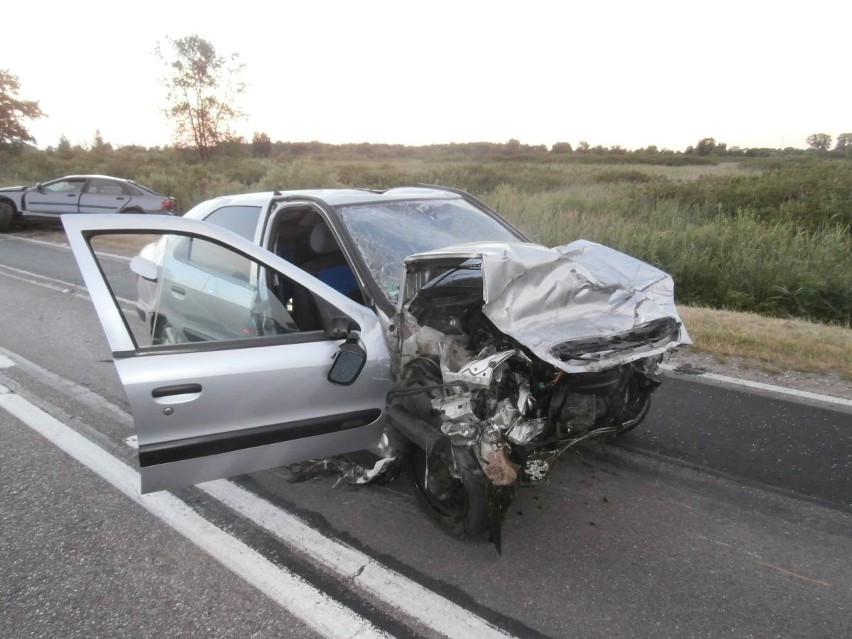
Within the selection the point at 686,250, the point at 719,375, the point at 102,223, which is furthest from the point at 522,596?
the point at 686,250

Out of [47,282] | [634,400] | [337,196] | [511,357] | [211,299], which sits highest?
[337,196]

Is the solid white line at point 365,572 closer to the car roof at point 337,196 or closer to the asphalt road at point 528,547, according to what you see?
the asphalt road at point 528,547

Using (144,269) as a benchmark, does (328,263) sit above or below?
below

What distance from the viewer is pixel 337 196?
4.05 m

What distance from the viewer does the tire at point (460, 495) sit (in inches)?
99.6

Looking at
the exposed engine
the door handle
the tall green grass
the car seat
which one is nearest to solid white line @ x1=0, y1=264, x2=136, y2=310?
the car seat

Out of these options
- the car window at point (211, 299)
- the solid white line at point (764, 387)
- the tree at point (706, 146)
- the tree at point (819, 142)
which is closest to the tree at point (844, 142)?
the tree at point (819, 142)

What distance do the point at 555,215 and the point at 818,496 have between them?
8701 mm

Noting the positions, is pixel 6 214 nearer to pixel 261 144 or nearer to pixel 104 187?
pixel 104 187

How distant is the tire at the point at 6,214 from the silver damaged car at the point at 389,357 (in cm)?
1455

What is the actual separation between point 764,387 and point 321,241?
12.4ft

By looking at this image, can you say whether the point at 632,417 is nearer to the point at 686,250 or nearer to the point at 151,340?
the point at 151,340

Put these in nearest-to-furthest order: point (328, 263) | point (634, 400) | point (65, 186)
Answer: point (634, 400) → point (328, 263) → point (65, 186)

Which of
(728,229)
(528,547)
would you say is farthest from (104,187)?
(528,547)
